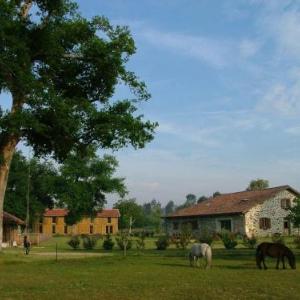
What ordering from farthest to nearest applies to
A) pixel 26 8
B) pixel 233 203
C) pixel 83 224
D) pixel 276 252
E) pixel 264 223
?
pixel 83 224 < pixel 233 203 < pixel 264 223 < pixel 26 8 < pixel 276 252

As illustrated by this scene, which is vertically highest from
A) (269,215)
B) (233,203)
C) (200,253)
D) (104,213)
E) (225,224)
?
(104,213)

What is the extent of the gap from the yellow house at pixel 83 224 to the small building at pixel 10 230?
6330cm

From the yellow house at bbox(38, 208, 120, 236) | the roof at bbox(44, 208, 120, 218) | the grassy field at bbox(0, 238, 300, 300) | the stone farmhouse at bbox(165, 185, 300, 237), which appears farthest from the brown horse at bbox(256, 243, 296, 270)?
the roof at bbox(44, 208, 120, 218)

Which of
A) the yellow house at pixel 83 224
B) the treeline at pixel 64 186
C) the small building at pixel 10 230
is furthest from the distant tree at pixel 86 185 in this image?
the yellow house at pixel 83 224

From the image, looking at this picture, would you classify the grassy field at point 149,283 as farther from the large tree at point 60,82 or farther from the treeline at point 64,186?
the treeline at point 64,186

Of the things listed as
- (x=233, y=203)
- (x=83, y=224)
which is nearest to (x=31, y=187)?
(x=233, y=203)

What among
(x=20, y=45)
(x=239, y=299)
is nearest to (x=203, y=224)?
(x=20, y=45)

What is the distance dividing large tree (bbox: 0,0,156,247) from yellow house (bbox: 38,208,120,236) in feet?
316

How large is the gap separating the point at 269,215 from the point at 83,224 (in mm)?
66468

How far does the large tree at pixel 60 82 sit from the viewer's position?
85.5 feet

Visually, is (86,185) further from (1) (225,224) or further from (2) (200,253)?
(2) (200,253)

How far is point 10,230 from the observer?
197 feet

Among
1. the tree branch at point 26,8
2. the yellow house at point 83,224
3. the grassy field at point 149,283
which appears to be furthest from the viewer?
the yellow house at point 83,224

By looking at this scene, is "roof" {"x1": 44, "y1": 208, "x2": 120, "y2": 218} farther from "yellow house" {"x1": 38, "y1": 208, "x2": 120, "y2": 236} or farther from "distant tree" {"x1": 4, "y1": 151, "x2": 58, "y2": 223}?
"distant tree" {"x1": 4, "y1": 151, "x2": 58, "y2": 223}
